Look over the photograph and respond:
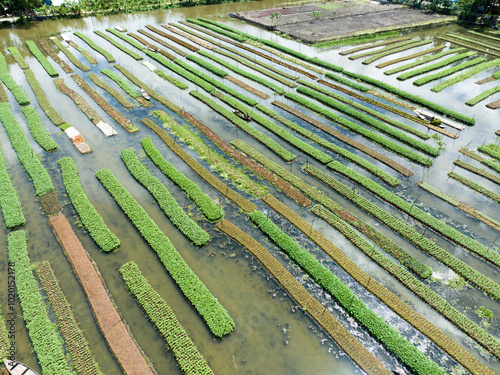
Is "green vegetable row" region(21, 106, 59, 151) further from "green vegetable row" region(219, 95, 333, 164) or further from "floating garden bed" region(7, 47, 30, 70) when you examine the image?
"green vegetable row" region(219, 95, 333, 164)

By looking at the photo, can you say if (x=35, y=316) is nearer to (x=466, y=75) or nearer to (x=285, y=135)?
(x=285, y=135)

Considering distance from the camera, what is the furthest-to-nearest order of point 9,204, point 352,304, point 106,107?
point 106,107 < point 9,204 < point 352,304

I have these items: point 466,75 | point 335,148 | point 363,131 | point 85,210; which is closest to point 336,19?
point 466,75

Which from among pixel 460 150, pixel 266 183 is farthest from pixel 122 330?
pixel 460 150

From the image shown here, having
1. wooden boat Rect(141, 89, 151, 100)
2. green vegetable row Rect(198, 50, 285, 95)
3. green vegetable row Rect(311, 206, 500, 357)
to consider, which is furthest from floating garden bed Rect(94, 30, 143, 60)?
green vegetable row Rect(311, 206, 500, 357)

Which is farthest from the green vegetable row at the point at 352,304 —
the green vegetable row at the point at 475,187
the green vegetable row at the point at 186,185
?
the green vegetable row at the point at 475,187

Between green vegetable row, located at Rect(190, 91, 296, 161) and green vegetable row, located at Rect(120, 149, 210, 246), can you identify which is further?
green vegetable row, located at Rect(190, 91, 296, 161)
